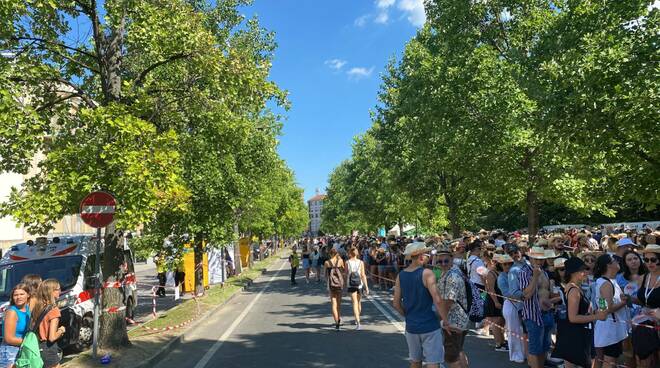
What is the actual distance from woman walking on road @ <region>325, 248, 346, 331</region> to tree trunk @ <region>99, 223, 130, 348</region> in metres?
4.11

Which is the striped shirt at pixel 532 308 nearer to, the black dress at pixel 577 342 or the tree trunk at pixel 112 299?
the black dress at pixel 577 342

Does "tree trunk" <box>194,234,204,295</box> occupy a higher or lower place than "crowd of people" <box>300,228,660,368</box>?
higher

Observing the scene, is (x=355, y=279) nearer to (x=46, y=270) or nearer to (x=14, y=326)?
(x=46, y=270)

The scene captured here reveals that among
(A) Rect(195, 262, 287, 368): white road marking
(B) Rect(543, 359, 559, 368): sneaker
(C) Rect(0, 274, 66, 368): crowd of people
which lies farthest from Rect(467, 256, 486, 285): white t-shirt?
(C) Rect(0, 274, 66, 368): crowd of people

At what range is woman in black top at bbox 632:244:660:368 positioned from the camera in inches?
228

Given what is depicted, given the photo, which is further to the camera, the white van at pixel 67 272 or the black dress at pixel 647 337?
the white van at pixel 67 272

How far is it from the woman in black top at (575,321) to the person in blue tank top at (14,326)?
5626 mm

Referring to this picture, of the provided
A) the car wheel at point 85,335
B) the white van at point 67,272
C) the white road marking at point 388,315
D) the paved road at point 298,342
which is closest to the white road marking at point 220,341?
the paved road at point 298,342

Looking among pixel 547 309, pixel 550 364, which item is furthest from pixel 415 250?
pixel 550 364

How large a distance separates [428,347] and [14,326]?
13.7ft

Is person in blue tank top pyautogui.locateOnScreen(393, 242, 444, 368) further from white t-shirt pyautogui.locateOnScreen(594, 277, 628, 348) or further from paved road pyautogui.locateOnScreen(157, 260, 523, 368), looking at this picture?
paved road pyautogui.locateOnScreen(157, 260, 523, 368)

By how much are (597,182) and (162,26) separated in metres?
11.8

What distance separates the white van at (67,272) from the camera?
32.7 ft

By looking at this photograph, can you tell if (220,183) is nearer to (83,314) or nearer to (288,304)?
(288,304)
